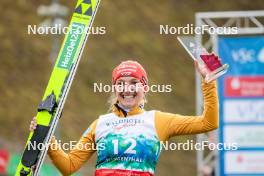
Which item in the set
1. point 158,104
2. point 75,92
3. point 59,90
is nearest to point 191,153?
point 158,104

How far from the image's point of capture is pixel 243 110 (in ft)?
35.2

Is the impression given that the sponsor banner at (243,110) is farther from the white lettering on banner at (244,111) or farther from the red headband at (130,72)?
the red headband at (130,72)

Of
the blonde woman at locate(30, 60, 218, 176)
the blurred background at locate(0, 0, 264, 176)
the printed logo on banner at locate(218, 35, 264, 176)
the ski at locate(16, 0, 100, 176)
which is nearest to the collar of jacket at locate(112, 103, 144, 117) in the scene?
the blonde woman at locate(30, 60, 218, 176)

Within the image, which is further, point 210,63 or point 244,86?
point 244,86

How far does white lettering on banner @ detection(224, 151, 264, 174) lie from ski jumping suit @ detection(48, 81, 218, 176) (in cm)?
529

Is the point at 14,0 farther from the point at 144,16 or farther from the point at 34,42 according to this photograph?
the point at 144,16

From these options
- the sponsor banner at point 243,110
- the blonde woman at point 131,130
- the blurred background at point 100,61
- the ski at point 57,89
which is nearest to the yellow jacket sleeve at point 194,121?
the blonde woman at point 131,130

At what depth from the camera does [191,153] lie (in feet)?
101

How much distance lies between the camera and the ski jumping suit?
541cm

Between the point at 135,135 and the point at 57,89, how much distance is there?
0.81 metres

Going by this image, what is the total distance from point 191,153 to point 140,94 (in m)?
25.6

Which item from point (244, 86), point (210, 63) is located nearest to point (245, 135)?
point (244, 86)

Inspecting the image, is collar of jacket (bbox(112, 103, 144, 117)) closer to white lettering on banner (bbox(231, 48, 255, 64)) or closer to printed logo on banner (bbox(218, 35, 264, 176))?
printed logo on banner (bbox(218, 35, 264, 176))

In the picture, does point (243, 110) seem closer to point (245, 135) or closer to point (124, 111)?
point (245, 135)
